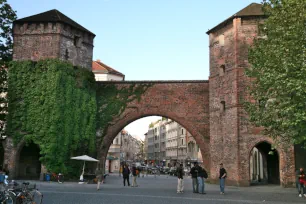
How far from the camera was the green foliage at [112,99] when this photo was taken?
100ft

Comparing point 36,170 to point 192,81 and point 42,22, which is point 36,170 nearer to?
point 42,22

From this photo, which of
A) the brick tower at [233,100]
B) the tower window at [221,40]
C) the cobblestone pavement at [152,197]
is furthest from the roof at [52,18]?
the cobblestone pavement at [152,197]

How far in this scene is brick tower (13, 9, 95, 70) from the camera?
2794 centimetres

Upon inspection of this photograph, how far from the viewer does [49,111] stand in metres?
26.2

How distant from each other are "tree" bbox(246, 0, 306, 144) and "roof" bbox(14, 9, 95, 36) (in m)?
17.5

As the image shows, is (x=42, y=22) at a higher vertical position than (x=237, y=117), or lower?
higher

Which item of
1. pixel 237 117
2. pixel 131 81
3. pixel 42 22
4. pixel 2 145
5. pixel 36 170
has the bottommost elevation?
pixel 36 170

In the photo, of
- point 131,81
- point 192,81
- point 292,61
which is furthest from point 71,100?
point 292,61

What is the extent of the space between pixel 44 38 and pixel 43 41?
0.82 ft

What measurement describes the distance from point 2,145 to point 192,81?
1634 cm

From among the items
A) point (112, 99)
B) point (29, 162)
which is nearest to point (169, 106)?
point (112, 99)

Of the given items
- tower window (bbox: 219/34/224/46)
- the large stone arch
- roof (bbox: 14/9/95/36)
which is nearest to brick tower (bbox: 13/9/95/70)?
roof (bbox: 14/9/95/36)

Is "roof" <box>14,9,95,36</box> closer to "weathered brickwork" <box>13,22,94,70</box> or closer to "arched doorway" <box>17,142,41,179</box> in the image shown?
"weathered brickwork" <box>13,22,94,70</box>

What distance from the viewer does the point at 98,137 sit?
99.6 ft
